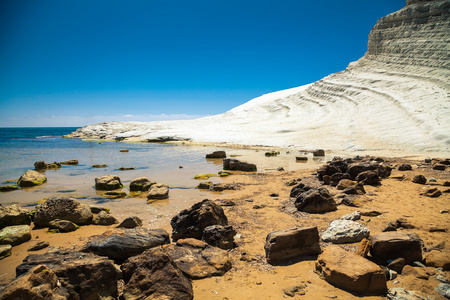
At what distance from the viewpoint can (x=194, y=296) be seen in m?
3.71

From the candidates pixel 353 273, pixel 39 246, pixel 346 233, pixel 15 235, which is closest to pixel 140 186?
pixel 15 235

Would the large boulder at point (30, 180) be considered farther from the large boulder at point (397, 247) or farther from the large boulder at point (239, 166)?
the large boulder at point (397, 247)

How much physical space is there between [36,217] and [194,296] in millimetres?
5538

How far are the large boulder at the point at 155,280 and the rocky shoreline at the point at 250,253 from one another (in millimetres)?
13

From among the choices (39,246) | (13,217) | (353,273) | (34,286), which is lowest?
(39,246)

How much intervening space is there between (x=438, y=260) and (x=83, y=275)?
5245mm

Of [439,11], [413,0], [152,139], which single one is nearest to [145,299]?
[152,139]

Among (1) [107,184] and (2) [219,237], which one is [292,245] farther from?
(1) [107,184]

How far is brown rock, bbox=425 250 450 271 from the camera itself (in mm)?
3982

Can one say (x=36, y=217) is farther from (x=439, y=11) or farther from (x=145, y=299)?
(x=439, y=11)

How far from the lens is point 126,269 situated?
3.85 metres

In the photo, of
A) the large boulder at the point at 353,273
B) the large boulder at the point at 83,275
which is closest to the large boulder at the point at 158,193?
the large boulder at the point at 83,275

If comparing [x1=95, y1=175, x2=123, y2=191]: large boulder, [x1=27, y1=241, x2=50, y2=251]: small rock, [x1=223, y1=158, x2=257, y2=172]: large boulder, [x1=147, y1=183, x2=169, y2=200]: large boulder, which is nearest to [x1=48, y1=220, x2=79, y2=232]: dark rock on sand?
[x1=27, y1=241, x2=50, y2=251]: small rock

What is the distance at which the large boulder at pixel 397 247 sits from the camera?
419cm
